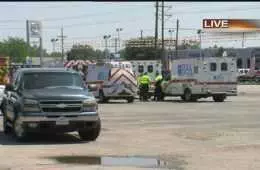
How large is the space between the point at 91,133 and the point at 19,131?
1.73 metres

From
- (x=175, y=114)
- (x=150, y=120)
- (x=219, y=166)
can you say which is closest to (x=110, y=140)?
(x=219, y=166)

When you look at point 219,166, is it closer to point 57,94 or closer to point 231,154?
point 231,154

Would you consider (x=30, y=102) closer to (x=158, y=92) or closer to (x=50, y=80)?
(x=50, y=80)

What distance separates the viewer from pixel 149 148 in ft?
50.4

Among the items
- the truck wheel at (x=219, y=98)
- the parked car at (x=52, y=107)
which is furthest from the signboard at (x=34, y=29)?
the parked car at (x=52, y=107)

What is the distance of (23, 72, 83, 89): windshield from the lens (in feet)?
56.7

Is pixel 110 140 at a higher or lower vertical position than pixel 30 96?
lower

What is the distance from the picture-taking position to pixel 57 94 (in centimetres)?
1652

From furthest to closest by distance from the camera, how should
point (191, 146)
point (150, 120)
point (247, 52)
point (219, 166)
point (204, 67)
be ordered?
point (247, 52) → point (204, 67) → point (150, 120) → point (191, 146) → point (219, 166)

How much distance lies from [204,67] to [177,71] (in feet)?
6.33

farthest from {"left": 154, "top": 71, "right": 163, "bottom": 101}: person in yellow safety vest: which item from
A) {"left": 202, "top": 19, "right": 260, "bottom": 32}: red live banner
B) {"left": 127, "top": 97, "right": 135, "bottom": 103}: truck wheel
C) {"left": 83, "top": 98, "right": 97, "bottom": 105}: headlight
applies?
{"left": 202, "top": 19, "right": 260, "bottom": 32}: red live banner

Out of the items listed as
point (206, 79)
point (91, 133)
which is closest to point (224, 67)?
point (206, 79)

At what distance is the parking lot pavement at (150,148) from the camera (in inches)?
503

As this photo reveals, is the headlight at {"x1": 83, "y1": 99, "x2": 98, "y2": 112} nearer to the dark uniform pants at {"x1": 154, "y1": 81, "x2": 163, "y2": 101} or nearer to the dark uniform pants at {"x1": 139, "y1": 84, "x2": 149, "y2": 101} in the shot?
the dark uniform pants at {"x1": 139, "y1": 84, "x2": 149, "y2": 101}
